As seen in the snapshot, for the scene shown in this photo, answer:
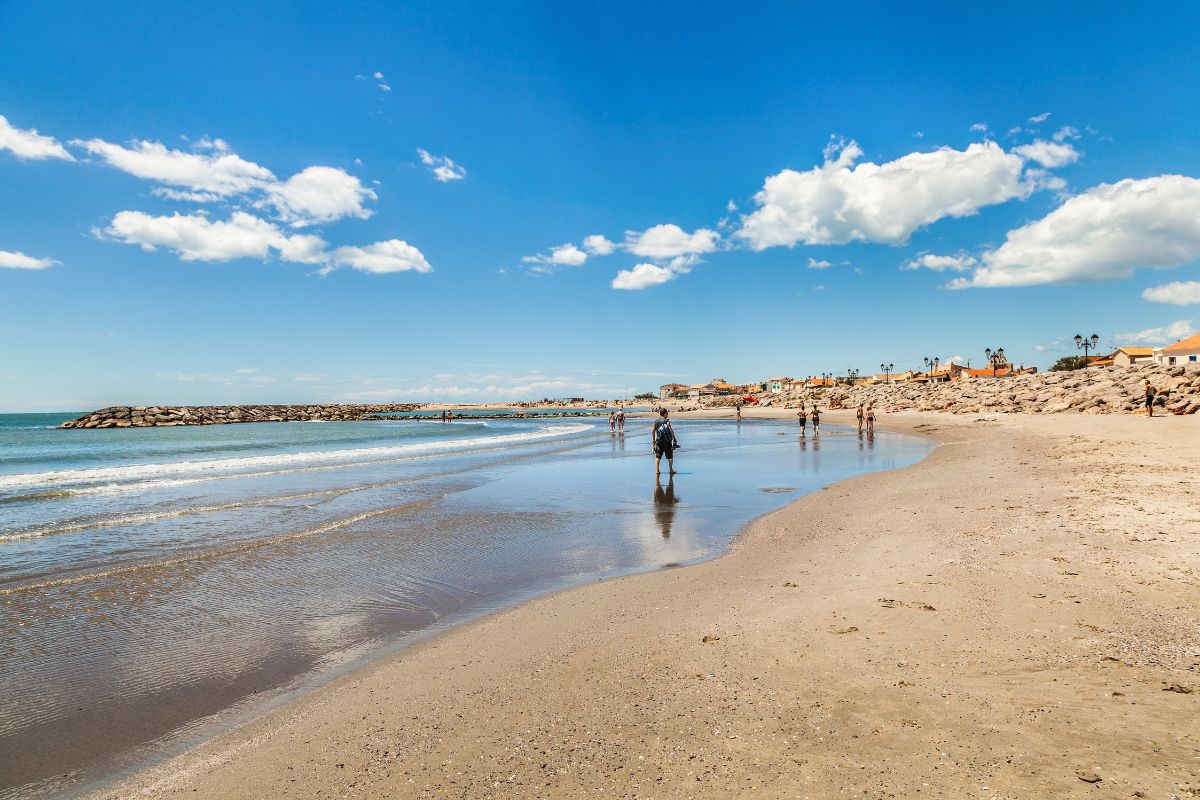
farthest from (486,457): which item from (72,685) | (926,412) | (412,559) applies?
(926,412)

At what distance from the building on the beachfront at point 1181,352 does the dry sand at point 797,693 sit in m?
92.3

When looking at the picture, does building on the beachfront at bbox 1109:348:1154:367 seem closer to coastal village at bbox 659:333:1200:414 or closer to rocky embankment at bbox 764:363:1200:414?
coastal village at bbox 659:333:1200:414

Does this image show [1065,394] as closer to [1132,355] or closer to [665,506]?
[665,506]

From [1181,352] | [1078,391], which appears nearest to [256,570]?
[1078,391]

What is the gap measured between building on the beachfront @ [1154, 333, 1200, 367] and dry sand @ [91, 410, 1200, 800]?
303 feet

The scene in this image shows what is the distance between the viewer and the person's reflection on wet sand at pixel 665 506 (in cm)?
1182

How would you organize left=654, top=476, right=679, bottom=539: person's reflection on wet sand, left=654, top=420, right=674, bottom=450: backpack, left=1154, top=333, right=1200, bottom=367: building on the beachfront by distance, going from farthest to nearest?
left=1154, top=333, right=1200, bottom=367: building on the beachfront → left=654, top=420, right=674, bottom=450: backpack → left=654, top=476, right=679, bottom=539: person's reflection on wet sand

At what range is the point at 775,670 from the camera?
15.2ft

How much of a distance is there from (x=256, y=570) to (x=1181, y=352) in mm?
104996

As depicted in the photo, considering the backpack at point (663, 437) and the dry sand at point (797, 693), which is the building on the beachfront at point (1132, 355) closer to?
the backpack at point (663, 437)

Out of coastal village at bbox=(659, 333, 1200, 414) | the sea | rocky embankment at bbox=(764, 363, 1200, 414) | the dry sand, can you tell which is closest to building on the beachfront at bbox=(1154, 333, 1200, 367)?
coastal village at bbox=(659, 333, 1200, 414)

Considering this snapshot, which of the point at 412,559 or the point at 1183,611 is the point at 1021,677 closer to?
the point at 1183,611

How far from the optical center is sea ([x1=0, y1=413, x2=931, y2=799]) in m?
4.86

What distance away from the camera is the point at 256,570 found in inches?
363
